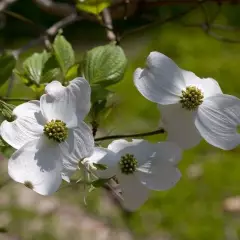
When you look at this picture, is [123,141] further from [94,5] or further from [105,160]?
[94,5]

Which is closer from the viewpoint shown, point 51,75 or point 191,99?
point 191,99

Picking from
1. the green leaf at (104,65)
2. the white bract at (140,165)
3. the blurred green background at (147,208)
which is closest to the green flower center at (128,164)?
the white bract at (140,165)

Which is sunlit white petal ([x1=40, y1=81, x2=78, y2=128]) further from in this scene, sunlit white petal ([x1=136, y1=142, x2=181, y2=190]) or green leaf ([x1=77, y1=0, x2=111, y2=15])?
green leaf ([x1=77, y1=0, x2=111, y2=15])

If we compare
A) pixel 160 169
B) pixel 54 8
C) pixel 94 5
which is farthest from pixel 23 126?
pixel 54 8

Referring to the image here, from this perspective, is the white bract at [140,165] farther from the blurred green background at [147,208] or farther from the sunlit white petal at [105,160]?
the blurred green background at [147,208]

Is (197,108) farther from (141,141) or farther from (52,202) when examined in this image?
(52,202)
